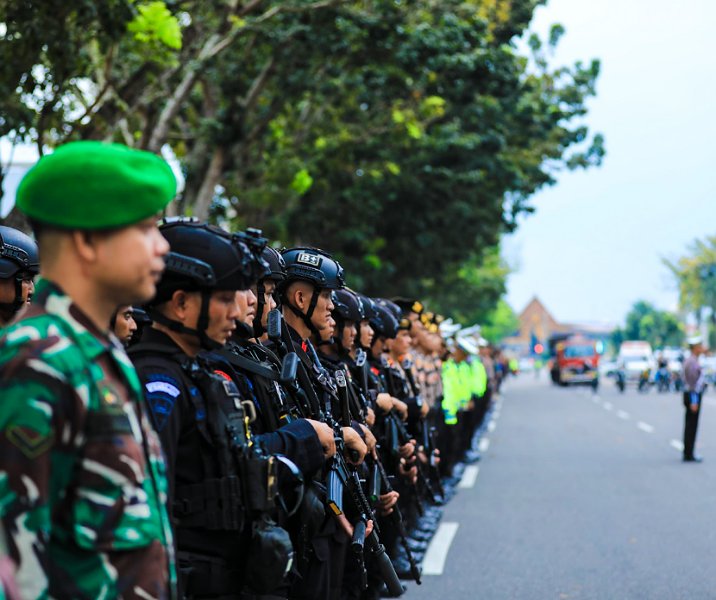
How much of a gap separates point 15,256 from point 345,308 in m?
1.85

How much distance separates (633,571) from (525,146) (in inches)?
792

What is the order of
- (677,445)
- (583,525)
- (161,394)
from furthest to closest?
(677,445)
(583,525)
(161,394)

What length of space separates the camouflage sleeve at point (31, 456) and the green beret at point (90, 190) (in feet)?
0.92

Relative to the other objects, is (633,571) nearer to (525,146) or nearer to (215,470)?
(215,470)

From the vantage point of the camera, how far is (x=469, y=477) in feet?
47.8

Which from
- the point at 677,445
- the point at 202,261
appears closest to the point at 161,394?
the point at 202,261

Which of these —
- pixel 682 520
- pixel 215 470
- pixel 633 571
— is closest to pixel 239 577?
pixel 215 470

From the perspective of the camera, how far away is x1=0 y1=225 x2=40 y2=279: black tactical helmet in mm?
4980

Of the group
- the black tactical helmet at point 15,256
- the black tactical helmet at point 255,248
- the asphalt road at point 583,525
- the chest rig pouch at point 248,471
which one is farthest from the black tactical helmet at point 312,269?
the asphalt road at point 583,525

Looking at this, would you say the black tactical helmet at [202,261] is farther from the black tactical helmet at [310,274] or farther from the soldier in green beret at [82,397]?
the black tactical helmet at [310,274]

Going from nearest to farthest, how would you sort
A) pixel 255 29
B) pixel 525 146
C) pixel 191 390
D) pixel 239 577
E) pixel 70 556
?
pixel 70 556
pixel 191 390
pixel 239 577
pixel 255 29
pixel 525 146

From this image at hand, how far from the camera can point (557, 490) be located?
12977 millimetres

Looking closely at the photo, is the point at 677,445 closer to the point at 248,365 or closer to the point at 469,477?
the point at 469,477

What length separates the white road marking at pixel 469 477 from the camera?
13656 mm
